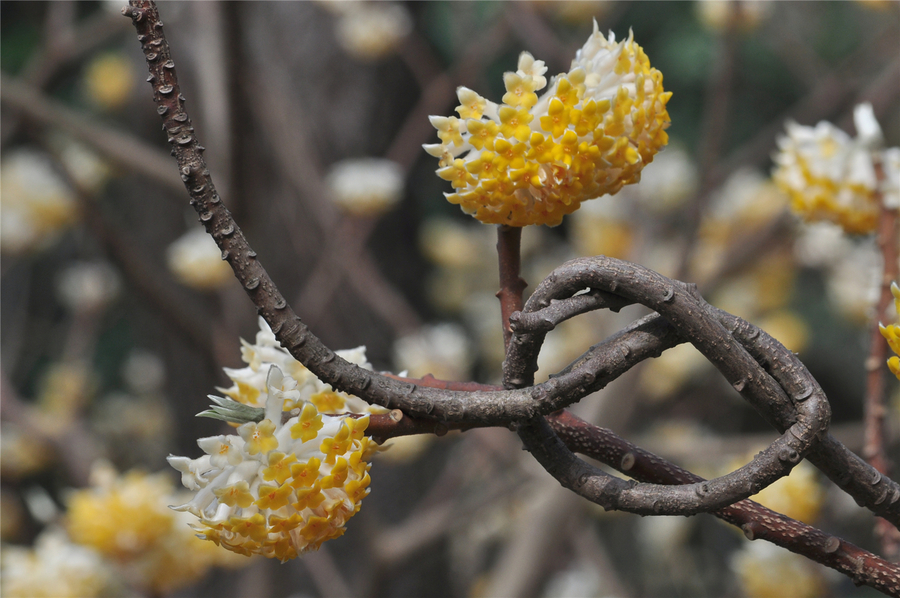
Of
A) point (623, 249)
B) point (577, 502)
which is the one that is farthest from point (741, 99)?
point (577, 502)

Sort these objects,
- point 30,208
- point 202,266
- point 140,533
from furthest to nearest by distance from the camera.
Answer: point 30,208 < point 202,266 < point 140,533

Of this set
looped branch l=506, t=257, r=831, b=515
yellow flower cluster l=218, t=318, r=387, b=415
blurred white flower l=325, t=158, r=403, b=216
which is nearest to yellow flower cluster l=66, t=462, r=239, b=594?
yellow flower cluster l=218, t=318, r=387, b=415

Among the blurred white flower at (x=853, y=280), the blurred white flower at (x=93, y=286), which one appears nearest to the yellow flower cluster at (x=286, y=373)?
the blurred white flower at (x=853, y=280)

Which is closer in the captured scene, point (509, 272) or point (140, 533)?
point (509, 272)

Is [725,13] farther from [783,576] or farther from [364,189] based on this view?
[783,576]

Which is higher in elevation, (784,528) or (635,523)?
(635,523)

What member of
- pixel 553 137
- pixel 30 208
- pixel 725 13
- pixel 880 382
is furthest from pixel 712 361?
pixel 30 208

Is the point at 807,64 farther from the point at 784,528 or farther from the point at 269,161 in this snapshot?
the point at 784,528

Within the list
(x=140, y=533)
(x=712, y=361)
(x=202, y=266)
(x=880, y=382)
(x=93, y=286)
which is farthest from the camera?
(x=93, y=286)
